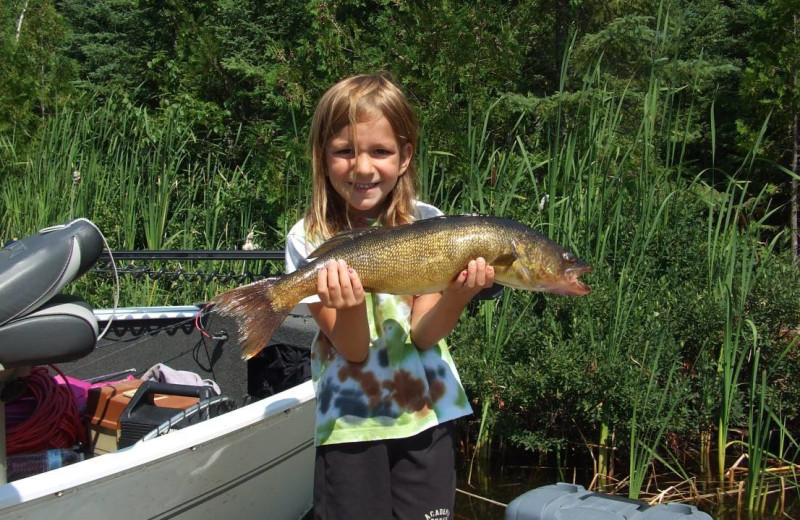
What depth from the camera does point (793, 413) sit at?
14.1 feet

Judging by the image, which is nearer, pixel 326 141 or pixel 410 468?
pixel 410 468

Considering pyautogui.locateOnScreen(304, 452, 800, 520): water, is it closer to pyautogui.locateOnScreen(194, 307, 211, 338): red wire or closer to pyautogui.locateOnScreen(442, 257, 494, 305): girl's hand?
pyautogui.locateOnScreen(194, 307, 211, 338): red wire

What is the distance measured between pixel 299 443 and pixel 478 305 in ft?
5.36

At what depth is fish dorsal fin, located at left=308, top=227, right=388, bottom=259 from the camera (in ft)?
6.54

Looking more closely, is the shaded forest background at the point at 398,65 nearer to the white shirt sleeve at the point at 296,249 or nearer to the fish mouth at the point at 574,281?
the fish mouth at the point at 574,281

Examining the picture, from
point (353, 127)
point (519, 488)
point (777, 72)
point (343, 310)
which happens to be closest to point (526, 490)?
point (519, 488)

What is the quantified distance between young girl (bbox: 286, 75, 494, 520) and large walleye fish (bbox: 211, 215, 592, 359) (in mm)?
52

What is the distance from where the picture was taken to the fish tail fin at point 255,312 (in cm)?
203

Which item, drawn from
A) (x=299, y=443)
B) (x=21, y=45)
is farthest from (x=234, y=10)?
(x=299, y=443)

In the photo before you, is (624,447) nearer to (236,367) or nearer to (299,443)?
(299,443)

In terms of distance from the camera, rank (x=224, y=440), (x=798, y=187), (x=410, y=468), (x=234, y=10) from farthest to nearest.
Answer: (x=234, y=10)
(x=798, y=187)
(x=224, y=440)
(x=410, y=468)

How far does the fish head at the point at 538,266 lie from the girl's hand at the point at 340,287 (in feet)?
1.20

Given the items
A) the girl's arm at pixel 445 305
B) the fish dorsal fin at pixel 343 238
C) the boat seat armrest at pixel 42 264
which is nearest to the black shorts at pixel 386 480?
the girl's arm at pixel 445 305

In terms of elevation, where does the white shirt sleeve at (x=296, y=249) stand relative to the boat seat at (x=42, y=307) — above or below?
above
